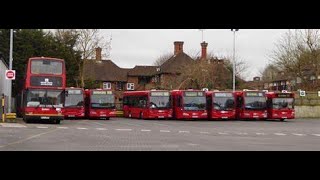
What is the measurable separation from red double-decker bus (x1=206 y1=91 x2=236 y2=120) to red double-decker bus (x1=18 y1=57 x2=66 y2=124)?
53.2ft

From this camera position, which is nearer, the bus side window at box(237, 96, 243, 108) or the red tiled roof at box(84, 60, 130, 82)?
the bus side window at box(237, 96, 243, 108)

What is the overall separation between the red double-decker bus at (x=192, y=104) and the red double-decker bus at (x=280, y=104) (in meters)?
6.03

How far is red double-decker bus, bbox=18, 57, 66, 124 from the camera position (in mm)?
33875

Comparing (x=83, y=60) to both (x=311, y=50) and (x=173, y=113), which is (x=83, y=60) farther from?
(x=311, y=50)

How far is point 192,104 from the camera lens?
4553cm

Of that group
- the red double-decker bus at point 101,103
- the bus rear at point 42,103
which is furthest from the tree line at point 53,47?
the bus rear at point 42,103

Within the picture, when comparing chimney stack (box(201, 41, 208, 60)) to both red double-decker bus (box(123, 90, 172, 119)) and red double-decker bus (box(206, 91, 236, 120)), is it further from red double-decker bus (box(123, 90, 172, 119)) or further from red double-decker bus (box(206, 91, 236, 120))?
red double-decker bus (box(206, 91, 236, 120))

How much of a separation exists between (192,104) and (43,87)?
51.2ft

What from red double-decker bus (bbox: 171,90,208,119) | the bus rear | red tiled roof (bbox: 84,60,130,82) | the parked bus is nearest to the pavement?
the bus rear
